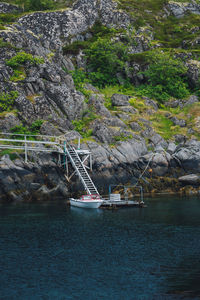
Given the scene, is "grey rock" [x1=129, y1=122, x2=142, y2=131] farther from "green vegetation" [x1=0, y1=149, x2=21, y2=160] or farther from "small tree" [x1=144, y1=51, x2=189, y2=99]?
"green vegetation" [x1=0, y1=149, x2=21, y2=160]

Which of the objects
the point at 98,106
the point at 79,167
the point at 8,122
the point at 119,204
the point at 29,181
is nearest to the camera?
the point at 119,204

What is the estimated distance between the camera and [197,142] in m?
61.2

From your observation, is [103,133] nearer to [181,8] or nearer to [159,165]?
A: [159,165]

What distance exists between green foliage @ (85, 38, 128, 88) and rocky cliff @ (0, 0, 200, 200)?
57.3 inches

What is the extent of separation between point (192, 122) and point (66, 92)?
26.9 metres

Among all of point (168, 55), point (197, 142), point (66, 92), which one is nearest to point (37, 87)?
point (66, 92)

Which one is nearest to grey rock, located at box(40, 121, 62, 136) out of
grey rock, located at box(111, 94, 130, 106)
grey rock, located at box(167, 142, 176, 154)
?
grey rock, located at box(111, 94, 130, 106)

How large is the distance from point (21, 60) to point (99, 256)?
173 ft

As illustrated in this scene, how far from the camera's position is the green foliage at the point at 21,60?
64938 mm

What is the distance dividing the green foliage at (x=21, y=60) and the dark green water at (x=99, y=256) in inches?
1483

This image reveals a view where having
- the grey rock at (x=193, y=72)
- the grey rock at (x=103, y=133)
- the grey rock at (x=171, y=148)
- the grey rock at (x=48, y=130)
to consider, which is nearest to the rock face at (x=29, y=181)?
the grey rock at (x=48, y=130)

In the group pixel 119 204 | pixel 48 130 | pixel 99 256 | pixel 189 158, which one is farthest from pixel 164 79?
pixel 99 256

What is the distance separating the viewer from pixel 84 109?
65312 mm

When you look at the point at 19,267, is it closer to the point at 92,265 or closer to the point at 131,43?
the point at 92,265
